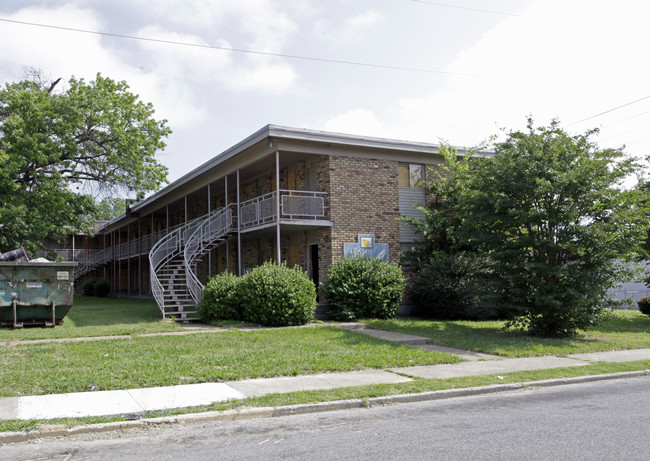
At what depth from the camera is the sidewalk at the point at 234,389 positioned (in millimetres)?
6473

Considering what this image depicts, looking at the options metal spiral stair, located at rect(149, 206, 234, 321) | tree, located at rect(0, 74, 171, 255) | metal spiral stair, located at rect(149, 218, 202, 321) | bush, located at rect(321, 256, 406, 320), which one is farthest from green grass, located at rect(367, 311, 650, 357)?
tree, located at rect(0, 74, 171, 255)

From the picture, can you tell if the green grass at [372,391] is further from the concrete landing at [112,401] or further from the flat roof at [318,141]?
the flat roof at [318,141]

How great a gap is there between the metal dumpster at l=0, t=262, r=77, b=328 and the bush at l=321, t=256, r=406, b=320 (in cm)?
735

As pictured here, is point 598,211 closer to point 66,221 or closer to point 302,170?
point 302,170

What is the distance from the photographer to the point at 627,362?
1010 centimetres

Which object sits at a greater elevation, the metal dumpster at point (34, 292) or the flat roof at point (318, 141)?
the flat roof at point (318, 141)

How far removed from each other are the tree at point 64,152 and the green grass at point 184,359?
530 inches

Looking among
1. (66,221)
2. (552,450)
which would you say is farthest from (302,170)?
(552,450)

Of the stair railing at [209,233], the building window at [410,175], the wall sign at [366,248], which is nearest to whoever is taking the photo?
the wall sign at [366,248]

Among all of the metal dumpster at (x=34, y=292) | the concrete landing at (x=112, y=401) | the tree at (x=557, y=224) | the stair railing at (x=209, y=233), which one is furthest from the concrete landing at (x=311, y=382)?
the stair railing at (x=209, y=233)

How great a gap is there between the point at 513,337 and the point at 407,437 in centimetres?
874

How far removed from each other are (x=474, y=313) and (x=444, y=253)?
2192 millimetres

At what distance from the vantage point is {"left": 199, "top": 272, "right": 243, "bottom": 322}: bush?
1641cm

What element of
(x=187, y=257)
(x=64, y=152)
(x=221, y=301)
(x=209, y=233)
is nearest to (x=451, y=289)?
(x=221, y=301)
